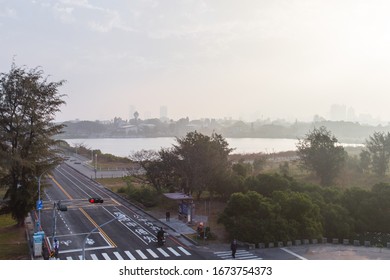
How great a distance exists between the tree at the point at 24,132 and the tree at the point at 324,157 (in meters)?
30.3

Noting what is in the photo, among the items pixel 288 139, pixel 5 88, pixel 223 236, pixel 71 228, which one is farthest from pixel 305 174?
pixel 288 139

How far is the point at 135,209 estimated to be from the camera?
124 ft

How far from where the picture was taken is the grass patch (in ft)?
79.4

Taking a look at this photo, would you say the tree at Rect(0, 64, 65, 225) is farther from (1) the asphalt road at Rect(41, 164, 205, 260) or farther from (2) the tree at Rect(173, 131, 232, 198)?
(2) the tree at Rect(173, 131, 232, 198)

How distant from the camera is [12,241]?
90.4 feet

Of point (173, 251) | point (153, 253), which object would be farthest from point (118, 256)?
point (173, 251)

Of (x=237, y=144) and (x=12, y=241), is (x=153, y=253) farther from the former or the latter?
(x=237, y=144)

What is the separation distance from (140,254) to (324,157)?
29440 millimetres

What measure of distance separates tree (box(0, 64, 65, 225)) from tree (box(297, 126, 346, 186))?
3030 centimetres

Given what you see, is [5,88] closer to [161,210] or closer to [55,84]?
[55,84]

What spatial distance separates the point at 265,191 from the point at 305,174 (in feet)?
69.8

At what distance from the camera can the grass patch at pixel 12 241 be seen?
24.2 m

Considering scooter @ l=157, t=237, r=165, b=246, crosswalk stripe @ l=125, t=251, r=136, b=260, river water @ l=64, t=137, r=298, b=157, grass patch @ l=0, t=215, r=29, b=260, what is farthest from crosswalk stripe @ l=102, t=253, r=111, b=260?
river water @ l=64, t=137, r=298, b=157

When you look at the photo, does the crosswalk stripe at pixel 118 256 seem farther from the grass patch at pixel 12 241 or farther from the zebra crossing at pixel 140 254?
the grass patch at pixel 12 241
